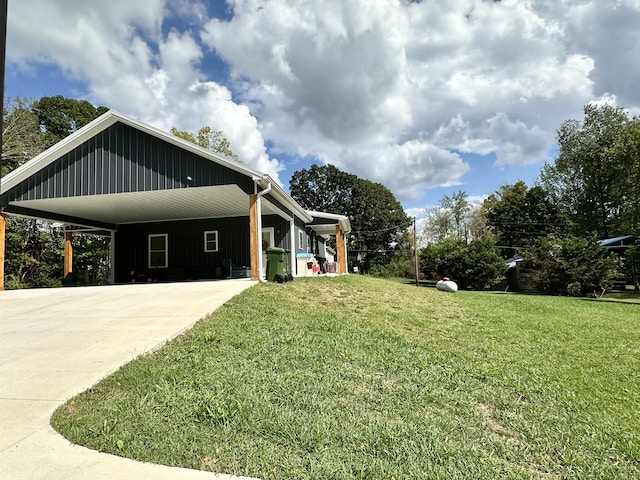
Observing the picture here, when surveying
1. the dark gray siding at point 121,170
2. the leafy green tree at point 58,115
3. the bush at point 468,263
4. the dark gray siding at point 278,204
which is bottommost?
the bush at point 468,263

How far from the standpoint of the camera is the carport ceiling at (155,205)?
34.8ft

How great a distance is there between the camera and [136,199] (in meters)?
11.1

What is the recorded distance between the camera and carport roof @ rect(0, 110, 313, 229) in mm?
9859

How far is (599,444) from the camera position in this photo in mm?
2656

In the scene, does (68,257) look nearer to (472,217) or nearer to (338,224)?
(338,224)

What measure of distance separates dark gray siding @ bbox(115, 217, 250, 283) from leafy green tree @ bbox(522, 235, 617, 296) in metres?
14.4

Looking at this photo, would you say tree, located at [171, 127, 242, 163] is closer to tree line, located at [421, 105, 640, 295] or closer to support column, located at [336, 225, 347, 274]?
support column, located at [336, 225, 347, 274]

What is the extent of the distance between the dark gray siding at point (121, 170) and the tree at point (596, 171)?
27.4 m

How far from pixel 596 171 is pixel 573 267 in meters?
16.4

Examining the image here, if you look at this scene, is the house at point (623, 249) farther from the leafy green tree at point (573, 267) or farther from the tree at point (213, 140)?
the tree at point (213, 140)

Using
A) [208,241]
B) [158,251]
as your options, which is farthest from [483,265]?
[158,251]

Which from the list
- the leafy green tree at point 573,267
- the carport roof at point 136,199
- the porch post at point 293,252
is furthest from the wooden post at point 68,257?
the leafy green tree at point 573,267

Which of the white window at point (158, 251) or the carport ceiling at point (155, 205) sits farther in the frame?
the white window at point (158, 251)

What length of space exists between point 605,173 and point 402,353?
31176mm
